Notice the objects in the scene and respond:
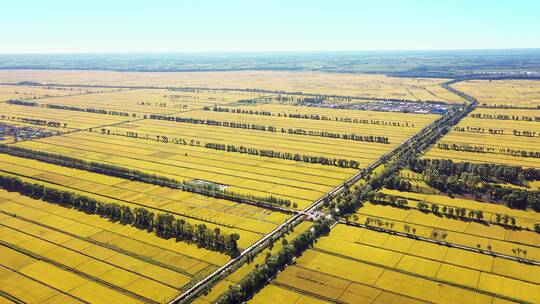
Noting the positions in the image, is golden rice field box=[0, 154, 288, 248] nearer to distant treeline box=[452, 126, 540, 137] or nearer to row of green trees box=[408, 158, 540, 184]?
row of green trees box=[408, 158, 540, 184]

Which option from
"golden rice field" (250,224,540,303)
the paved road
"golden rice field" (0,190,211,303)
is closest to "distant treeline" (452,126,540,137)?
the paved road

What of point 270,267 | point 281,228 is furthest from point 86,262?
point 281,228

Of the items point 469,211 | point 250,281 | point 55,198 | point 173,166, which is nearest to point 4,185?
point 55,198

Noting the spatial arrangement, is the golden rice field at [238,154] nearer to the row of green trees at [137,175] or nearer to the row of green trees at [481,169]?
the row of green trees at [137,175]

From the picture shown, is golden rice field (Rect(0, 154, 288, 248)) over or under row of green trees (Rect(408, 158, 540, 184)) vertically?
under

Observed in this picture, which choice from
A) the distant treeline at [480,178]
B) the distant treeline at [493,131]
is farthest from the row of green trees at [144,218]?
the distant treeline at [493,131]

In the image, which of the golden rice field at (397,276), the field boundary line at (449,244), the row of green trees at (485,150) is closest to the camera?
the golden rice field at (397,276)

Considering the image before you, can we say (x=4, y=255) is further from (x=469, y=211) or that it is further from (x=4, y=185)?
(x=469, y=211)
